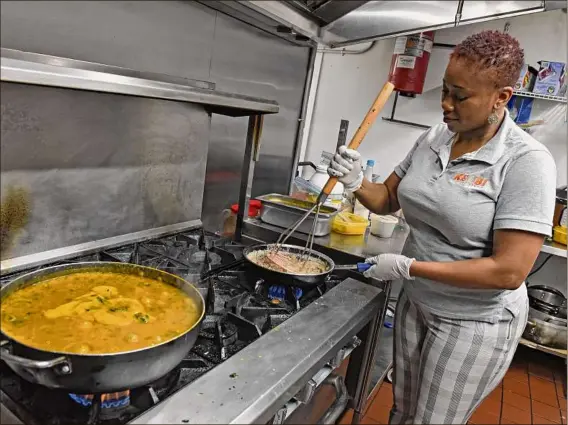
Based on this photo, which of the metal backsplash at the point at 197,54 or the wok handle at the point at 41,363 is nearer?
the wok handle at the point at 41,363

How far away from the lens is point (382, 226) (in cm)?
211

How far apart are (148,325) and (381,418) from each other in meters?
1.45

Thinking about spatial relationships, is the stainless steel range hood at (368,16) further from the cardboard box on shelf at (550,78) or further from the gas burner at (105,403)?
the gas burner at (105,403)

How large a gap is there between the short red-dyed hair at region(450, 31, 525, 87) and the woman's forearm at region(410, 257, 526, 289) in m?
0.50

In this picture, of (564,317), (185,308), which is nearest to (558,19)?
(564,317)

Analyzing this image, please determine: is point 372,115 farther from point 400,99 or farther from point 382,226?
point 400,99

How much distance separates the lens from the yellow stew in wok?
827mm

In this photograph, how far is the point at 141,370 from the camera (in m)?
0.74

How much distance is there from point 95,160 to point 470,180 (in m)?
1.12

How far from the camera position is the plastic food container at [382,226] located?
2.11 meters

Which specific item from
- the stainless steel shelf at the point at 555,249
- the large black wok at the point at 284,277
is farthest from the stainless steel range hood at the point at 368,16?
the stainless steel shelf at the point at 555,249

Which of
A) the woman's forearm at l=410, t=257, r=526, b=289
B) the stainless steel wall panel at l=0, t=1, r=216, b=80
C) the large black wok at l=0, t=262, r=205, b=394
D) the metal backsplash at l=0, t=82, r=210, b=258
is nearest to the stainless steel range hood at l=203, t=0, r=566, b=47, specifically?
the stainless steel wall panel at l=0, t=1, r=216, b=80

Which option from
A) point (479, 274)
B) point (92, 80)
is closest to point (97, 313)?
point (92, 80)

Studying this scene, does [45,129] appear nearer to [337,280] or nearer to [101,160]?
[101,160]
